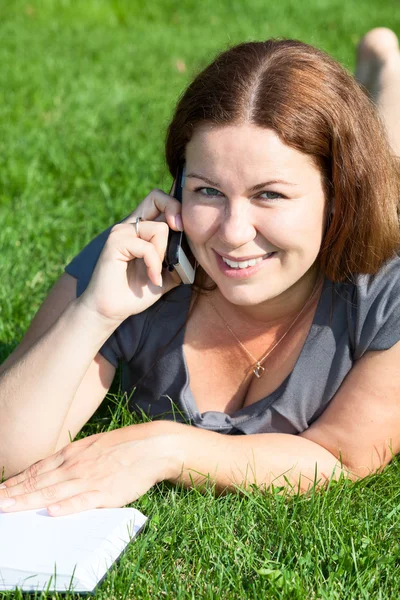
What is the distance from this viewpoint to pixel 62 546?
2.54 metres

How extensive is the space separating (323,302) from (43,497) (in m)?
1.17

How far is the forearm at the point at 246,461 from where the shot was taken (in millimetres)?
2900

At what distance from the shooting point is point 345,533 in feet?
8.86

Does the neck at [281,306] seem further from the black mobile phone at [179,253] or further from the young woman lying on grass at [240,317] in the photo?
the black mobile phone at [179,253]

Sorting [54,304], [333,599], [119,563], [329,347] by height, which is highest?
[54,304]

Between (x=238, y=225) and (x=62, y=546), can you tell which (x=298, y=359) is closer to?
(x=238, y=225)

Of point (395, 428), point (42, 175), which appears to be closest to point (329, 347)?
point (395, 428)

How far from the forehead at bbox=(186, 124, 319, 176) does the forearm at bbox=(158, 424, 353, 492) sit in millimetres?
864

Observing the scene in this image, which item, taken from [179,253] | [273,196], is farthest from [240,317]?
[273,196]

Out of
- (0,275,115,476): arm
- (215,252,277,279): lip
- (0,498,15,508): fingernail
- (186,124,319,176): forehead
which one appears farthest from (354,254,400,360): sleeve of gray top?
(0,498,15,508): fingernail

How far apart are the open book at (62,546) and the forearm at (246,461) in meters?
0.26

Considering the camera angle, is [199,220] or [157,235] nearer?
[199,220]

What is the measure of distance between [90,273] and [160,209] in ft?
1.25

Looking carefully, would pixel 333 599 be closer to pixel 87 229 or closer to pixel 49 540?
pixel 49 540
